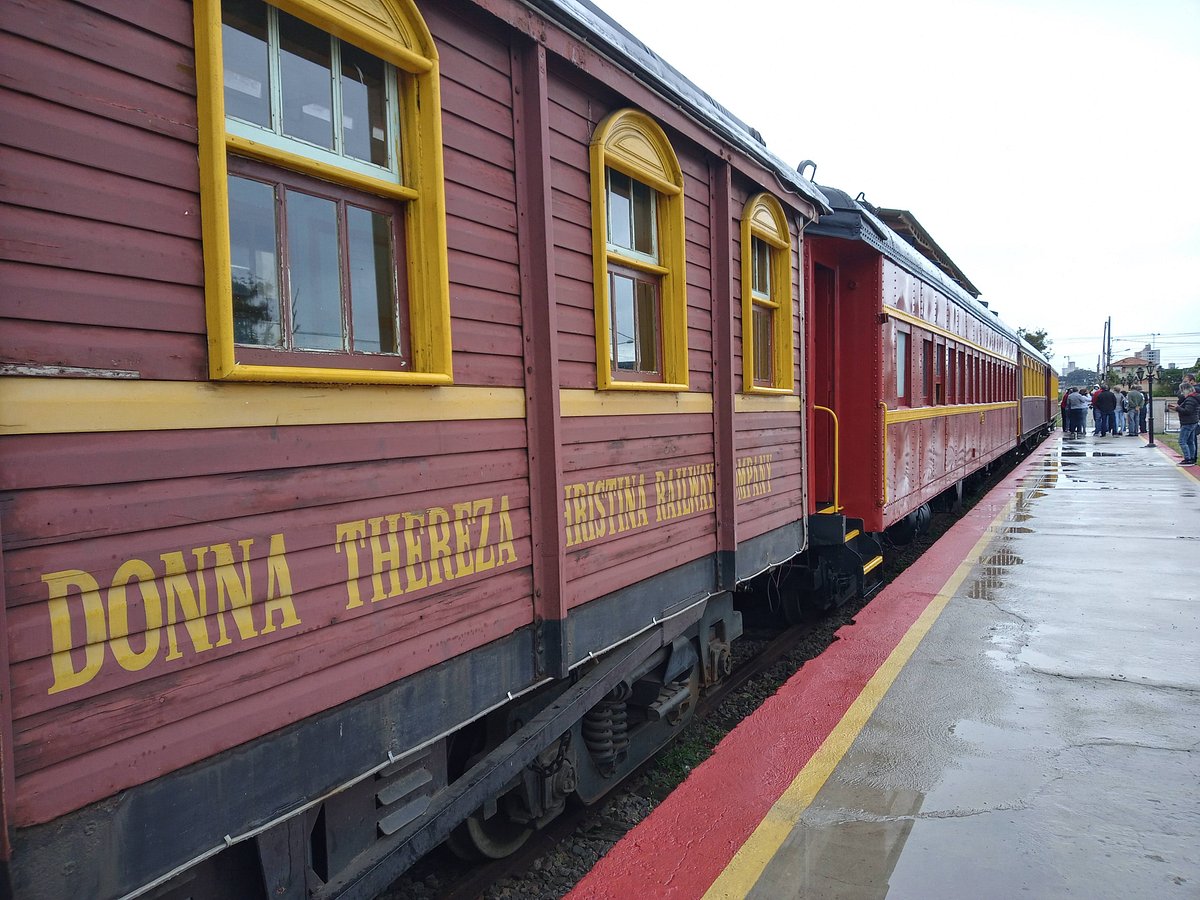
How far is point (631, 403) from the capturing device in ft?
11.8

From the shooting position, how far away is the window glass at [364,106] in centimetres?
238

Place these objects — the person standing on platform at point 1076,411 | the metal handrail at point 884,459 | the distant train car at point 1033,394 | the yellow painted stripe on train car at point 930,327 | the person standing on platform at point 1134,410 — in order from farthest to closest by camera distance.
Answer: the person standing on platform at point 1076,411 < the person standing on platform at point 1134,410 < the distant train car at point 1033,394 < the yellow painted stripe on train car at point 930,327 < the metal handrail at point 884,459

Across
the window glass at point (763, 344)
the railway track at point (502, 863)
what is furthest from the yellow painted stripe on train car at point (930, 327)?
the railway track at point (502, 863)

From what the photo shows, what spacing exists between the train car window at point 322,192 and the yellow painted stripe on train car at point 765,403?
8.11 ft

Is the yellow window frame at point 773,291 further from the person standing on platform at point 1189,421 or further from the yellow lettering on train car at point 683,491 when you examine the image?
the person standing on platform at point 1189,421

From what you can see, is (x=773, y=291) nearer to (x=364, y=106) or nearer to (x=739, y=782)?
(x=739, y=782)

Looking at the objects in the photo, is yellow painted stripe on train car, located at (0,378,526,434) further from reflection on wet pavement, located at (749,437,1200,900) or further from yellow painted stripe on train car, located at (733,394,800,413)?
yellow painted stripe on train car, located at (733,394,800,413)

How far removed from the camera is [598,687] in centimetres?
339

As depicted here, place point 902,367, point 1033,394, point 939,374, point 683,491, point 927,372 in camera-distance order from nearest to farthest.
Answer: point 683,491 < point 902,367 < point 927,372 < point 939,374 < point 1033,394

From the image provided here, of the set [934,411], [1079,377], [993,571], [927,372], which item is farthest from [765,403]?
[1079,377]

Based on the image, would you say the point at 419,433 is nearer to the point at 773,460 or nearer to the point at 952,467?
the point at 773,460

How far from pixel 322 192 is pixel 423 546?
1.09 metres

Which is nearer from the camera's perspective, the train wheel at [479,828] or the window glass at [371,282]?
the window glass at [371,282]

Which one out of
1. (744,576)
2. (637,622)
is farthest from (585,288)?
(744,576)
